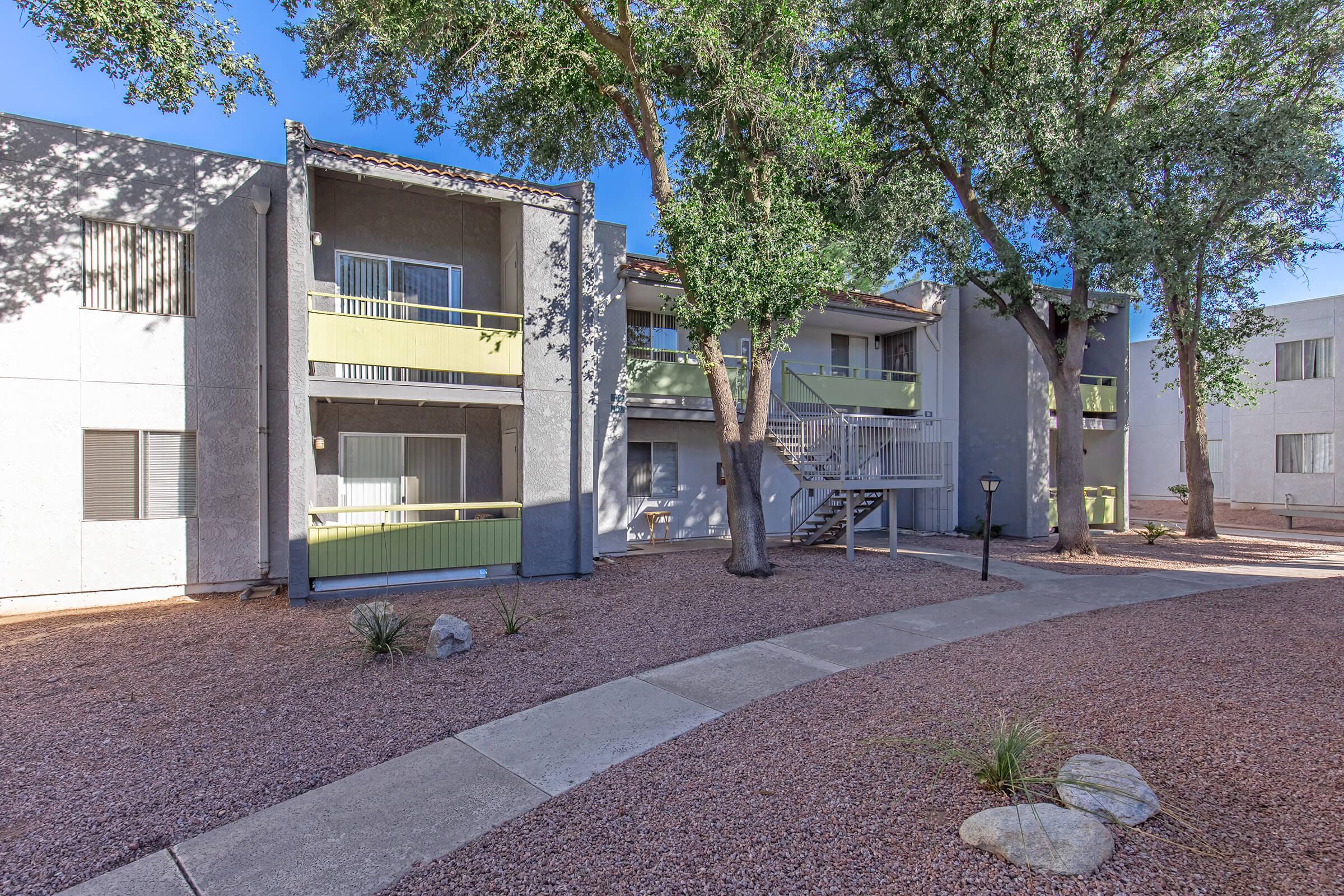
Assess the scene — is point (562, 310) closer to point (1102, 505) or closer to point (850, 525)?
point (850, 525)

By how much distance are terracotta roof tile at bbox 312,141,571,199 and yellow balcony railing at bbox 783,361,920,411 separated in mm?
7665

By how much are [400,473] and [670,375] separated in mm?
5747

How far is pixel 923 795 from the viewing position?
12.6 ft

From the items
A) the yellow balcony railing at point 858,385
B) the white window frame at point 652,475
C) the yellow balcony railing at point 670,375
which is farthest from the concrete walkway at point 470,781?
the yellow balcony railing at point 858,385

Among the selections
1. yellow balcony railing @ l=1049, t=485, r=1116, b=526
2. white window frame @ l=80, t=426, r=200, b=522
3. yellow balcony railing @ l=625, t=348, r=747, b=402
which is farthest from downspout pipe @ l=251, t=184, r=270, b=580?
yellow balcony railing @ l=1049, t=485, r=1116, b=526

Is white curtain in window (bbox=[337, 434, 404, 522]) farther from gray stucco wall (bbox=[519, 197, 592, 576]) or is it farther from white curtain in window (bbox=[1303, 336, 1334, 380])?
white curtain in window (bbox=[1303, 336, 1334, 380])

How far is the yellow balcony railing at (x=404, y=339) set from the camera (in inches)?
380

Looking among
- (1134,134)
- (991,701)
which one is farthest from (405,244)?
(1134,134)

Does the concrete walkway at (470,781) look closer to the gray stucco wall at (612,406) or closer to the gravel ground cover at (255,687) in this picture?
the gravel ground cover at (255,687)

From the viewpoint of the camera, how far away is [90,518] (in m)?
9.38

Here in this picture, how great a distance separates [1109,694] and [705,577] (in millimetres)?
6373

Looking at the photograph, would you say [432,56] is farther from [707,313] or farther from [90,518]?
[90,518]

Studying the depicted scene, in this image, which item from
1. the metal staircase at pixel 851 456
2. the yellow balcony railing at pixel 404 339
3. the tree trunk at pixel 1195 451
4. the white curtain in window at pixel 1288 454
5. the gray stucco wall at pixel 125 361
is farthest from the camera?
the white curtain in window at pixel 1288 454

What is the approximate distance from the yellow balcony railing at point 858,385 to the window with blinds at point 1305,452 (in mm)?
15323
